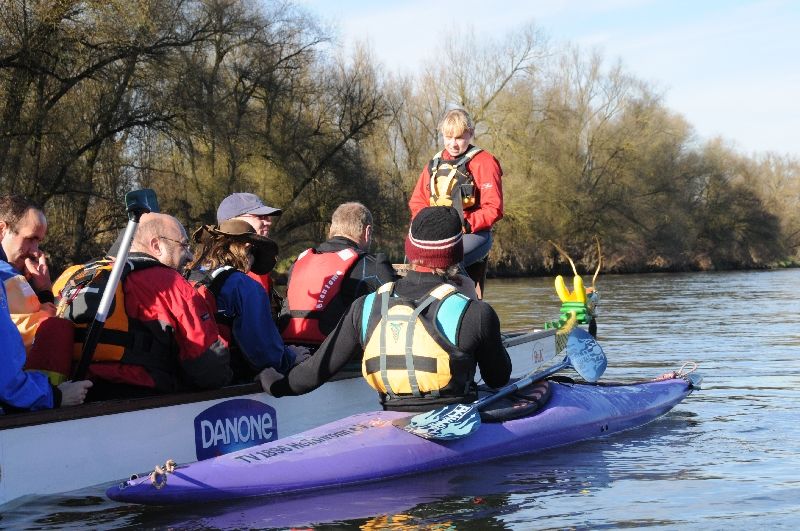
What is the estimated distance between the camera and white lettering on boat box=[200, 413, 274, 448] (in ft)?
18.1

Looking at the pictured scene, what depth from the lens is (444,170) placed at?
7809 millimetres

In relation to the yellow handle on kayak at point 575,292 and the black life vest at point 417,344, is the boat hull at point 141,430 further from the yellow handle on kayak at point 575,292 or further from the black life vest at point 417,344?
the yellow handle on kayak at point 575,292

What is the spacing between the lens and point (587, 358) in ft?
20.9

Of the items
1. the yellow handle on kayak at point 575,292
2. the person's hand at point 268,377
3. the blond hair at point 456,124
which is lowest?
the person's hand at point 268,377

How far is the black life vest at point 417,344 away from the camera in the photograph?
15.9ft

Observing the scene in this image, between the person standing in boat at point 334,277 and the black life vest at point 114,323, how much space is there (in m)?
1.29

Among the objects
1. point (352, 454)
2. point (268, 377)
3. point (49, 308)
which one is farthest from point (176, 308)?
point (352, 454)

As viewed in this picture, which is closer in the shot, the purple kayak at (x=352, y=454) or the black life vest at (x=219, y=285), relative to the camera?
the purple kayak at (x=352, y=454)

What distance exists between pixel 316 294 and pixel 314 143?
73.8ft

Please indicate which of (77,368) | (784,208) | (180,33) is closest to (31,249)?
(77,368)

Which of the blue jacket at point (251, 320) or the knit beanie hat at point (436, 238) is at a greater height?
the knit beanie hat at point (436, 238)

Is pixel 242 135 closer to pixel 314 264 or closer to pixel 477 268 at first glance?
pixel 477 268

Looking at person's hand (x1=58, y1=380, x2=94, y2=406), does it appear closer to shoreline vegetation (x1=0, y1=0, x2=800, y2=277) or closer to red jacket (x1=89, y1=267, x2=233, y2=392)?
red jacket (x1=89, y1=267, x2=233, y2=392)

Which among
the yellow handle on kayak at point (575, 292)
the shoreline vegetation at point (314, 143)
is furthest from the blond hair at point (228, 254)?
the shoreline vegetation at point (314, 143)
